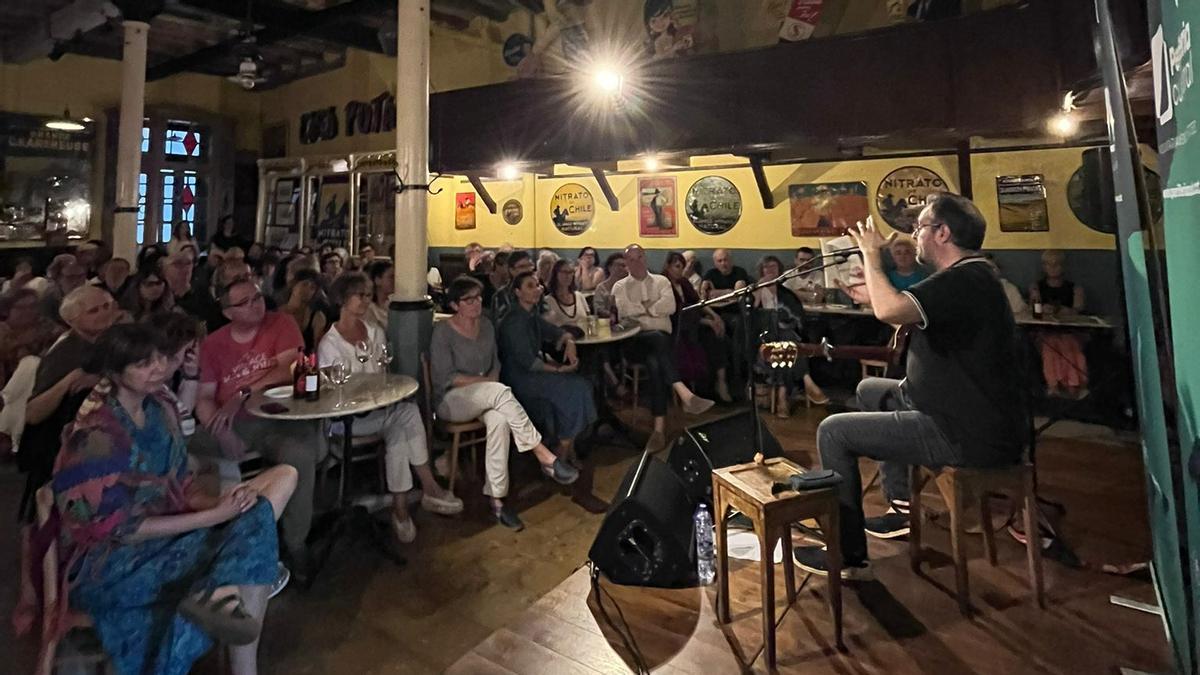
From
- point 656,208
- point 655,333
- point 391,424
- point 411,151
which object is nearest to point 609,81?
point 411,151

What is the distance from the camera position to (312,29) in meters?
6.68

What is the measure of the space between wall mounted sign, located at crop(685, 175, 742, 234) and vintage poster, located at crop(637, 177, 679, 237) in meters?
0.19

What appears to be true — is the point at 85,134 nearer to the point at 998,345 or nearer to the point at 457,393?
the point at 457,393

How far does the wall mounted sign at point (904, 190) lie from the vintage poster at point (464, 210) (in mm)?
4529

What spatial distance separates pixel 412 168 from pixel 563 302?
4.32 ft

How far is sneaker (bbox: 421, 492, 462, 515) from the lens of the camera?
3.27 m

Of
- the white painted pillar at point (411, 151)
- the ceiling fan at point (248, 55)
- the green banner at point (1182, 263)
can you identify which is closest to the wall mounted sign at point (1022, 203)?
the green banner at point (1182, 263)

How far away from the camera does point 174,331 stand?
6.59 ft

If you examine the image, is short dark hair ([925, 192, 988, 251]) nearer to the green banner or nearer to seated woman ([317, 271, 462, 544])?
the green banner

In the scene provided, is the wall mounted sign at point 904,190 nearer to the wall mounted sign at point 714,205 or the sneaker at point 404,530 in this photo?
the wall mounted sign at point 714,205

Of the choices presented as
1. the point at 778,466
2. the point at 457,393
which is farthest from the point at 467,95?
the point at 778,466

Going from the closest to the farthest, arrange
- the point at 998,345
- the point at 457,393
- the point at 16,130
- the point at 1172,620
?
1. the point at 1172,620
2. the point at 998,345
3. the point at 457,393
4. the point at 16,130

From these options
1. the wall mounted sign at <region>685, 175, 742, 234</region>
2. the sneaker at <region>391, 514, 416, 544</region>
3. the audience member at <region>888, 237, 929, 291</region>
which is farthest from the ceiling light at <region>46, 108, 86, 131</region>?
the audience member at <region>888, 237, 929, 291</region>

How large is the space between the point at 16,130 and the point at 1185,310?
32.9ft
